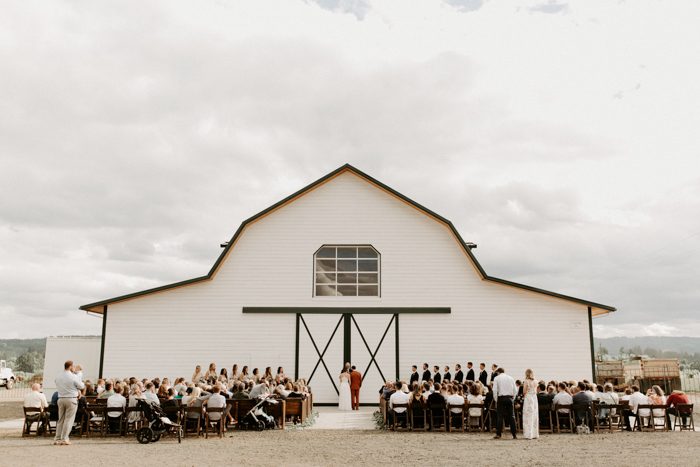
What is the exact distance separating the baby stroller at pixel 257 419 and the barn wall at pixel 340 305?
672 centimetres

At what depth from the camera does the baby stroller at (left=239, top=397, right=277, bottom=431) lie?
1516 centimetres

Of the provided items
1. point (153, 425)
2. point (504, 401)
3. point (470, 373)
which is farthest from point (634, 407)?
point (153, 425)

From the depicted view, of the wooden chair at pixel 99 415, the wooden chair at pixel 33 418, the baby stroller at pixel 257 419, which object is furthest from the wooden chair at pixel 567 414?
the wooden chair at pixel 33 418

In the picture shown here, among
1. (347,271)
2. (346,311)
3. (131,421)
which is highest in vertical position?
(347,271)

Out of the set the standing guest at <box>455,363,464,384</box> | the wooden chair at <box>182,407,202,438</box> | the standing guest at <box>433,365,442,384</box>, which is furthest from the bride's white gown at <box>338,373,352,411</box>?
the wooden chair at <box>182,407,202,438</box>

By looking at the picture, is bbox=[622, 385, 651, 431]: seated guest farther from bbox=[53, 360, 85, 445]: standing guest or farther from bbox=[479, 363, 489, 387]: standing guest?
bbox=[53, 360, 85, 445]: standing guest

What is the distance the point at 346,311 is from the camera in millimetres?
22578

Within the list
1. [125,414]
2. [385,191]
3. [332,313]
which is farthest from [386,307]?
[125,414]

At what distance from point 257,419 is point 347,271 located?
860 cm

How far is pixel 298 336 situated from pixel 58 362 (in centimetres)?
1467

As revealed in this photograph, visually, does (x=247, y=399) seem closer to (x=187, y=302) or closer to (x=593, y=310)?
(x=187, y=302)

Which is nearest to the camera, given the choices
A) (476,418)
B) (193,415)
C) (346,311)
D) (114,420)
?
(193,415)

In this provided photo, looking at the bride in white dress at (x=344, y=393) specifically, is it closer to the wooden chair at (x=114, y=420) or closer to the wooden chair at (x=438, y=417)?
the wooden chair at (x=438, y=417)

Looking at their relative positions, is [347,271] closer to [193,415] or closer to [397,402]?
[397,402]
